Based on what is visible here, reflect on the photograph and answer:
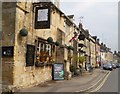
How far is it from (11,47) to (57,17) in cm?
998

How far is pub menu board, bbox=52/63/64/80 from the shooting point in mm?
21844

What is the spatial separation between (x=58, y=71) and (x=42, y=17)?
628 cm

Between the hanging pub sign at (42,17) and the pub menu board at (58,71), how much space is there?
17.5 ft

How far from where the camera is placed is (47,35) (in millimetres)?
21359

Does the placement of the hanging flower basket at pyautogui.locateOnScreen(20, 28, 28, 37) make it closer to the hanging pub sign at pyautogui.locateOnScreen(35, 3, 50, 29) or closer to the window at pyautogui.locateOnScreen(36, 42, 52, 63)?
the hanging pub sign at pyautogui.locateOnScreen(35, 3, 50, 29)

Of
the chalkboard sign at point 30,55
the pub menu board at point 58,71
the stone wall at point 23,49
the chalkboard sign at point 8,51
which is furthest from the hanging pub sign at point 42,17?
the pub menu board at point 58,71

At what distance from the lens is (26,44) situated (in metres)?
16.5

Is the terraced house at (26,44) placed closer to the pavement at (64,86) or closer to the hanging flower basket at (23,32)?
the hanging flower basket at (23,32)

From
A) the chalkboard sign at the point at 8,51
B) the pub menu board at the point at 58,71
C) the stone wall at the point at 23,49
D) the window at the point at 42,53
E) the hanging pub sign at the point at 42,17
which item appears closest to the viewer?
the chalkboard sign at the point at 8,51

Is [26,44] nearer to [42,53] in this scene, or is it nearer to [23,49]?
[23,49]

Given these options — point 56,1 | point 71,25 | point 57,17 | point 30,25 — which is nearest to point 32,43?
point 30,25

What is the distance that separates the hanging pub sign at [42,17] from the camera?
671 inches

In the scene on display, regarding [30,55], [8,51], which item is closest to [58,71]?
[30,55]

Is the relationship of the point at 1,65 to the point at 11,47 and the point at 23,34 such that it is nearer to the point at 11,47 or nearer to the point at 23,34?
the point at 11,47
